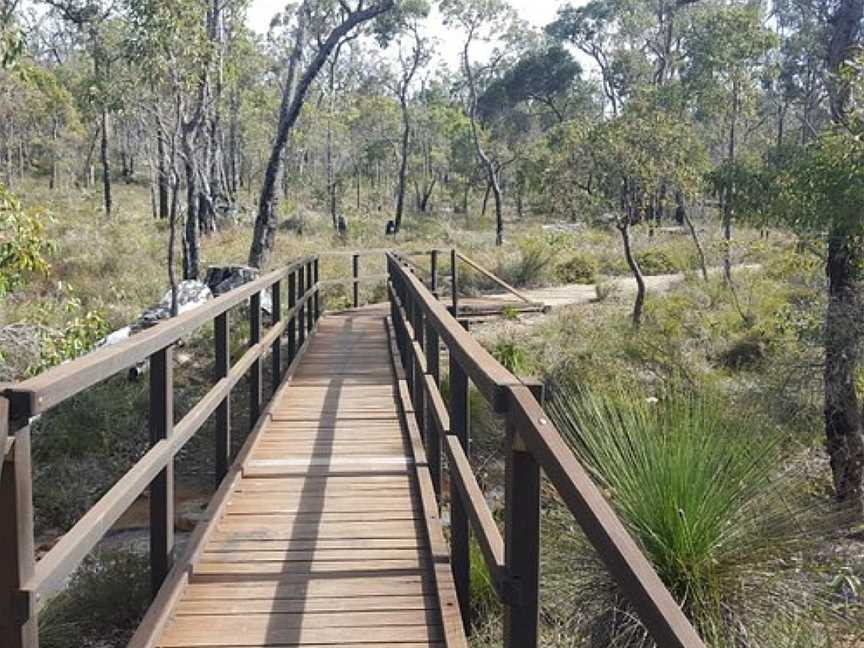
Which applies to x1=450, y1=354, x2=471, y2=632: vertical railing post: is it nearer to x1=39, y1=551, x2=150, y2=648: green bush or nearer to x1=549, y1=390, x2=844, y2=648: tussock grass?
x1=549, y1=390, x2=844, y2=648: tussock grass

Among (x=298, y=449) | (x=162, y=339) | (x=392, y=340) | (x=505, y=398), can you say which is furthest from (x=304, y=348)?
(x=505, y=398)

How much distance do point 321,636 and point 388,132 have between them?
4978 centimetres

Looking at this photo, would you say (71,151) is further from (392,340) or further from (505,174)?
(392,340)

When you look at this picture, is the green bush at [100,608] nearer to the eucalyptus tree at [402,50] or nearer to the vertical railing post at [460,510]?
the vertical railing post at [460,510]

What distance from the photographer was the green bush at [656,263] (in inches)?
932

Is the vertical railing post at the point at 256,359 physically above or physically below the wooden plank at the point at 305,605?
above

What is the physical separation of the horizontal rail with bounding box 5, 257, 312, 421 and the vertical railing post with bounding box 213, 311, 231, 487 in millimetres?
358

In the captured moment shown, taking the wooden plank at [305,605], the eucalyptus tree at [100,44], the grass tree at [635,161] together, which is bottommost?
the wooden plank at [305,605]

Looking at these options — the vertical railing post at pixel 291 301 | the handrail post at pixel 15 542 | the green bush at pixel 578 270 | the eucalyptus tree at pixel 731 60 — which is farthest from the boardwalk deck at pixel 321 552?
the eucalyptus tree at pixel 731 60

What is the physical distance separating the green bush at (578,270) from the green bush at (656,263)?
1.67m

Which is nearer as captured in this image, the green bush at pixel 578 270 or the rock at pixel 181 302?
the rock at pixel 181 302

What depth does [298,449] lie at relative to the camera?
6113mm

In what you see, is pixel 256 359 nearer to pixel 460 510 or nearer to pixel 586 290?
pixel 460 510

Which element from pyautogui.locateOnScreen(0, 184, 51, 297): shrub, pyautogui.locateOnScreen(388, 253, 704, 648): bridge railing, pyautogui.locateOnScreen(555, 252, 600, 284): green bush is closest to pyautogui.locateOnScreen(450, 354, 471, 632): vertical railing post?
pyautogui.locateOnScreen(388, 253, 704, 648): bridge railing
